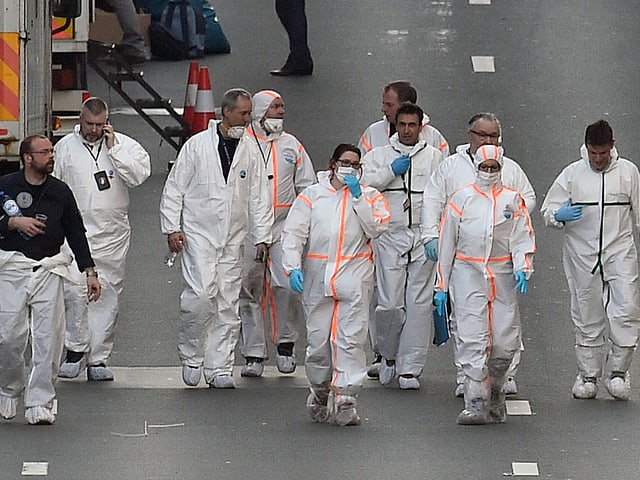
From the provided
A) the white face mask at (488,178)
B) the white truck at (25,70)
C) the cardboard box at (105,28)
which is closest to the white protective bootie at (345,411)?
the white face mask at (488,178)

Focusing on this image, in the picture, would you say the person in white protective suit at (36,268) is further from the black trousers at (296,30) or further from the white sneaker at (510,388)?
the black trousers at (296,30)

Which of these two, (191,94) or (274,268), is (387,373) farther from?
(191,94)

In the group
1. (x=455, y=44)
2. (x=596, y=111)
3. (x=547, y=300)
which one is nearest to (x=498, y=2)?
(x=455, y=44)

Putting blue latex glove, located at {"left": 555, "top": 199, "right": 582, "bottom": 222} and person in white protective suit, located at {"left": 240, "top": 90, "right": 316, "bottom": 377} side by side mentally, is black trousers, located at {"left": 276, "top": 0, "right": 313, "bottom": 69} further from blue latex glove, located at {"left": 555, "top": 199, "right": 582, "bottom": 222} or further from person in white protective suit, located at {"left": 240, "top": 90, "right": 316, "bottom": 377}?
blue latex glove, located at {"left": 555, "top": 199, "right": 582, "bottom": 222}

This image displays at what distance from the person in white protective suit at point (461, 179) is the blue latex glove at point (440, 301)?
356 mm

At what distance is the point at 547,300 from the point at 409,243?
2.73 meters

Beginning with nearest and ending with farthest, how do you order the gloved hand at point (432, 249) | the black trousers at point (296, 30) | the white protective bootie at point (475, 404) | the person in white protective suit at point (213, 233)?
the white protective bootie at point (475, 404) < the gloved hand at point (432, 249) < the person in white protective suit at point (213, 233) < the black trousers at point (296, 30)

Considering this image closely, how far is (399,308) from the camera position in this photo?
11.6 metres

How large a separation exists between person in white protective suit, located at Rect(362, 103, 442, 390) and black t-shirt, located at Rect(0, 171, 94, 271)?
2.07 meters

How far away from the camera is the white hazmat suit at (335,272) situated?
1052 centimetres

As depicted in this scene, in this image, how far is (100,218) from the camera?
11.6 meters

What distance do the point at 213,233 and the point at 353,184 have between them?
1309 millimetres

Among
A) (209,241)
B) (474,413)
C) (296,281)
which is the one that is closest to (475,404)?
(474,413)

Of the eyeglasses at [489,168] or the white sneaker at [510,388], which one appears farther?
the white sneaker at [510,388]
